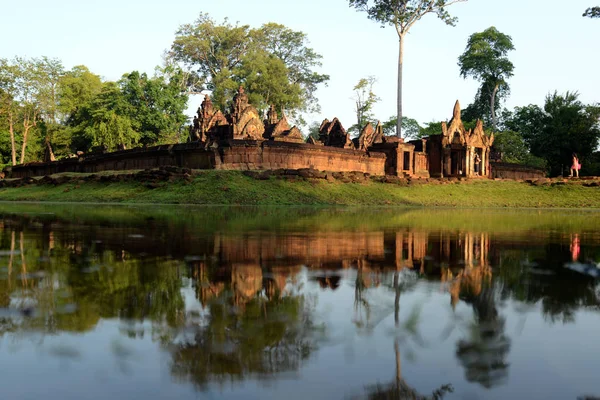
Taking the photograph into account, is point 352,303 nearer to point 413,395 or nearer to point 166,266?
point 413,395

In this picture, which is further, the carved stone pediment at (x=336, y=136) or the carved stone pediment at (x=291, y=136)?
the carved stone pediment at (x=336, y=136)

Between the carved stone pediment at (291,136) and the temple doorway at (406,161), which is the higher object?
the carved stone pediment at (291,136)

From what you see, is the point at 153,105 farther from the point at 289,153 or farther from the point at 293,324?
the point at 293,324

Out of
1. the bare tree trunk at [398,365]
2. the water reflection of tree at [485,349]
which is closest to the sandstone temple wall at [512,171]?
the water reflection of tree at [485,349]

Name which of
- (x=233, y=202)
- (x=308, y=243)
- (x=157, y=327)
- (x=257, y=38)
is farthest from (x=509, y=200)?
(x=257, y=38)

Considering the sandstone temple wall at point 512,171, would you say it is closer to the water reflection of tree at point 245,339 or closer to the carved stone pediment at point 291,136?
the carved stone pediment at point 291,136

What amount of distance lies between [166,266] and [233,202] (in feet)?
55.8

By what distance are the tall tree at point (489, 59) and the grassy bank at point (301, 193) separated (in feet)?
116

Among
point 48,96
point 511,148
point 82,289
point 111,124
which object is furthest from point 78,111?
point 82,289

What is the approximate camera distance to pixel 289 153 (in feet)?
94.3

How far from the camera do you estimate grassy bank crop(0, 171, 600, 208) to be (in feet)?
76.2

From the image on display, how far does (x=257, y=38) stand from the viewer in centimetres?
6144

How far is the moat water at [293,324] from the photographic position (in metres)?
2.37

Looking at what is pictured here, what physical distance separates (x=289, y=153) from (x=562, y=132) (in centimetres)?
3046
